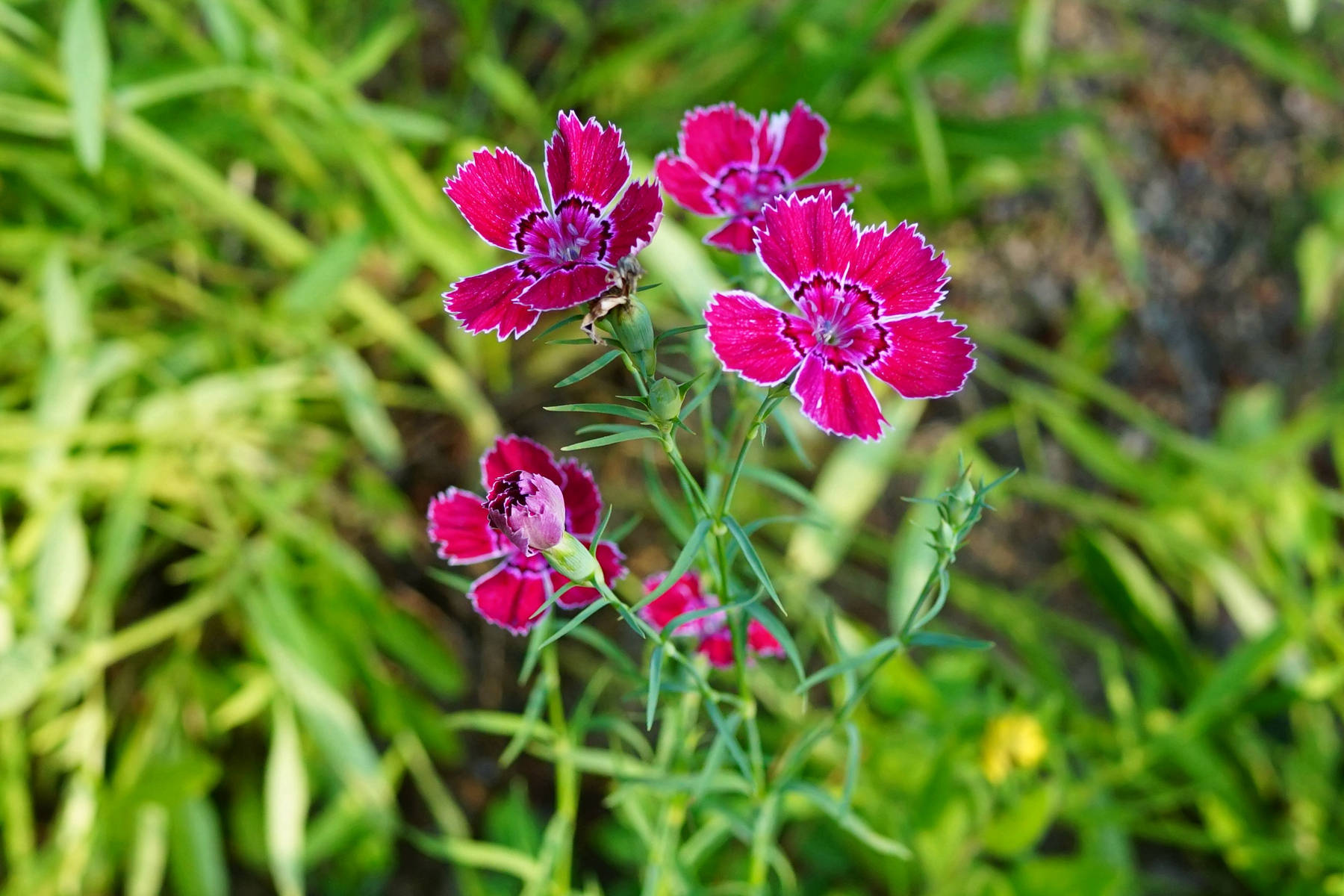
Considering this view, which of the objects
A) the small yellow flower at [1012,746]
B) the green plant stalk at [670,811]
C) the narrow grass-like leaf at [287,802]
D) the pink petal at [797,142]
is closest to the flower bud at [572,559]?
the green plant stalk at [670,811]

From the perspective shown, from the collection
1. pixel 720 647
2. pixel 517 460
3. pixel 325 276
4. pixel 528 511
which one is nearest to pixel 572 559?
pixel 528 511

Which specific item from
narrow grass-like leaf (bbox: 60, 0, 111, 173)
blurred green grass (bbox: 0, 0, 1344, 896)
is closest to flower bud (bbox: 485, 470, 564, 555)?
blurred green grass (bbox: 0, 0, 1344, 896)

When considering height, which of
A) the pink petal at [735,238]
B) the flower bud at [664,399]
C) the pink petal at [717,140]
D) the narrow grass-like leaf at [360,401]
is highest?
the narrow grass-like leaf at [360,401]

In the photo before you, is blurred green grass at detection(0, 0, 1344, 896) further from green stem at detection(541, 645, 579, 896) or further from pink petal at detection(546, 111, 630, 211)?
pink petal at detection(546, 111, 630, 211)

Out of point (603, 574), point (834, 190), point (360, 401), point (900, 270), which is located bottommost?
point (603, 574)

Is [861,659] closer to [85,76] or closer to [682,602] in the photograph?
[682,602]

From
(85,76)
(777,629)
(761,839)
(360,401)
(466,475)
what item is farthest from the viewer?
(466,475)

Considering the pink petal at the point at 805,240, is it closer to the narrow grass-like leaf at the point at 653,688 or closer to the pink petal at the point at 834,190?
the pink petal at the point at 834,190
